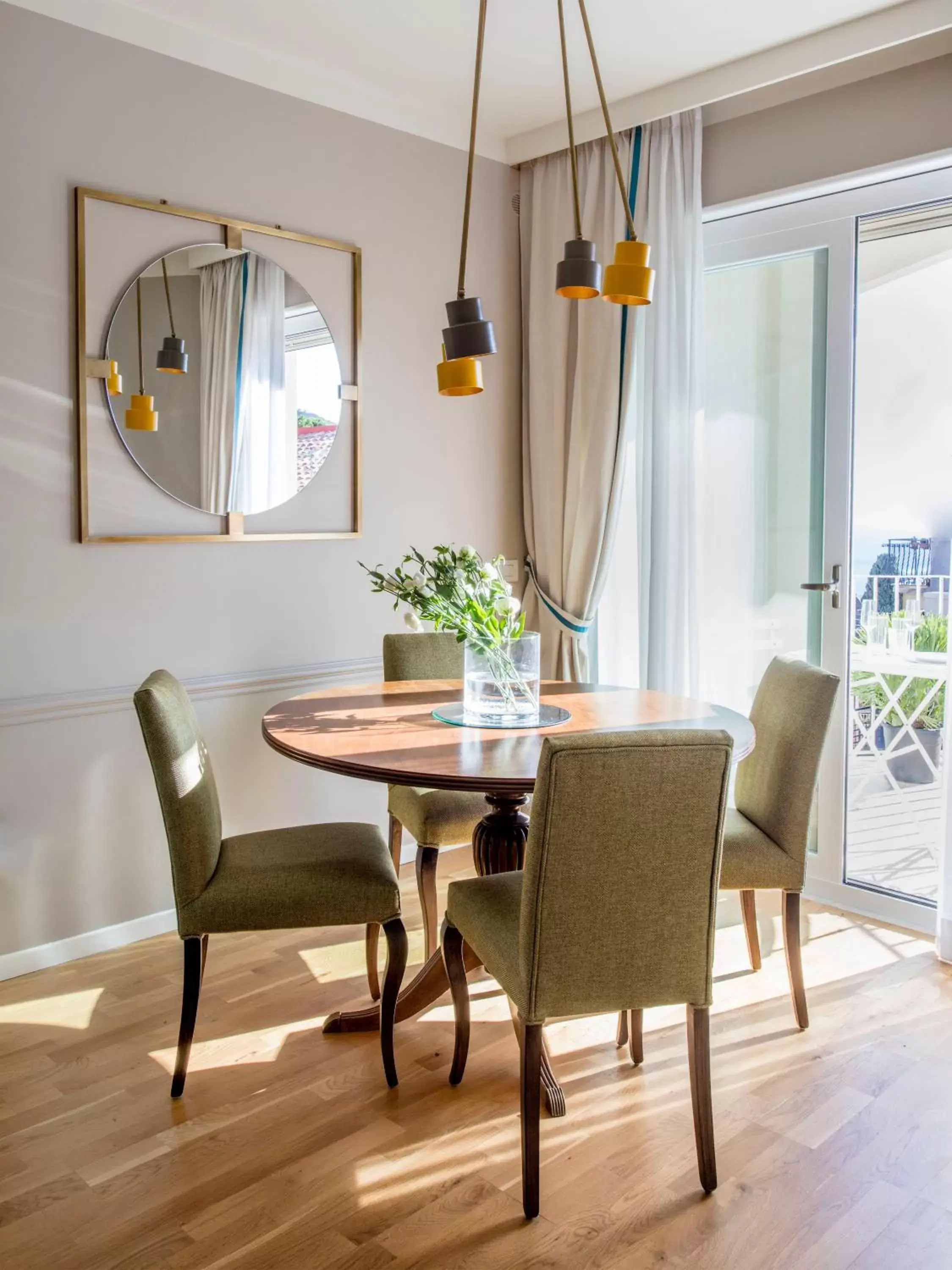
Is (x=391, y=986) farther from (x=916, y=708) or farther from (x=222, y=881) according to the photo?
(x=916, y=708)

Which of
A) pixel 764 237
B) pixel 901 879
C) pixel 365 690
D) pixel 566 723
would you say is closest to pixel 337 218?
pixel 764 237

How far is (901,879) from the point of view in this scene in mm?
3387

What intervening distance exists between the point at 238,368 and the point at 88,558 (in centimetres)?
76

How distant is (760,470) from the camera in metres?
3.62

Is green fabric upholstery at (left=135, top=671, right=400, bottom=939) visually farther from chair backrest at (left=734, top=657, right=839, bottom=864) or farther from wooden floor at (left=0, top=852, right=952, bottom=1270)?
chair backrest at (left=734, top=657, right=839, bottom=864)

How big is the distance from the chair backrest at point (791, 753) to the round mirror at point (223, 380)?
1.70 m

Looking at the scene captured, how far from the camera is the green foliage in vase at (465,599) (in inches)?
99.7

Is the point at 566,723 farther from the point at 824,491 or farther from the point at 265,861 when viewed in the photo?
the point at 824,491

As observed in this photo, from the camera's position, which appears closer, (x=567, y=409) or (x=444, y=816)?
(x=444, y=816)

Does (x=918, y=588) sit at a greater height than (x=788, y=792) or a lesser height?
greater

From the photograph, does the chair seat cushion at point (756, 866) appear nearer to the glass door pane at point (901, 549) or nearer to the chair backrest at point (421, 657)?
the glass door pane at point (901, 549)

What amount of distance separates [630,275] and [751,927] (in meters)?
1.76

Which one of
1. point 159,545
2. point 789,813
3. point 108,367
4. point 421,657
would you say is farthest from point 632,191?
point 789,813

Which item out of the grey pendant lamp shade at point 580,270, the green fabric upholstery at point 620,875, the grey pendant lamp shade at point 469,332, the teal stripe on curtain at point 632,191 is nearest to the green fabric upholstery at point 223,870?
the green fabric upholstery at point 620,875
